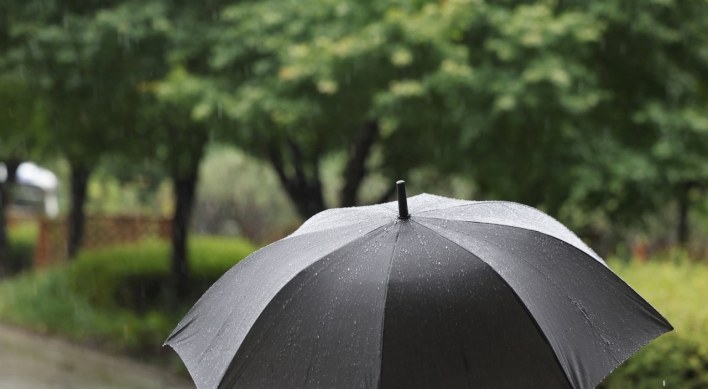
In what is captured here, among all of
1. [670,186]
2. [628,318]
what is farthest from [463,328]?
[670,186]

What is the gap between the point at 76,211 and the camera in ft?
50.4

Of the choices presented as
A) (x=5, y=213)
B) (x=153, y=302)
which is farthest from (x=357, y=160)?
(x=5, y=213)

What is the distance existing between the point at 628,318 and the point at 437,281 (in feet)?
2.71

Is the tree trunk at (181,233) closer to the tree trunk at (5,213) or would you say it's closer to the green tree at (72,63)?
the green tree at (72,63)

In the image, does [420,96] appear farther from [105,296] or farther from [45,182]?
[45,182]

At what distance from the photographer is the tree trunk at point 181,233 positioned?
39.7 ft

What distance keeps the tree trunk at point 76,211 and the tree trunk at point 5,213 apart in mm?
2572

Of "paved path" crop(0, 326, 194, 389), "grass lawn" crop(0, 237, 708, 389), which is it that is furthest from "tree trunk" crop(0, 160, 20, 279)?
"paved path" crop(0, 326, 194, 389)

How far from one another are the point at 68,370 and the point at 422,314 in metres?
7.68

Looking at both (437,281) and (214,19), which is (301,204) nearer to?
(214,19)

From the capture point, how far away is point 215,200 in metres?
22.8

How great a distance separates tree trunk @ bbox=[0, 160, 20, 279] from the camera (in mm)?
17159

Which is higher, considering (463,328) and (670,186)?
(670,186)

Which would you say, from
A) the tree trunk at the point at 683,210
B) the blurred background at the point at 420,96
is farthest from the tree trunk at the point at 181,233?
the tree trunk at the point at 683,210
